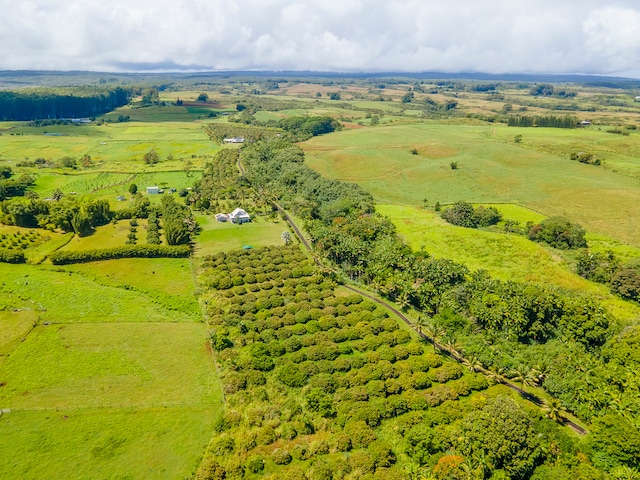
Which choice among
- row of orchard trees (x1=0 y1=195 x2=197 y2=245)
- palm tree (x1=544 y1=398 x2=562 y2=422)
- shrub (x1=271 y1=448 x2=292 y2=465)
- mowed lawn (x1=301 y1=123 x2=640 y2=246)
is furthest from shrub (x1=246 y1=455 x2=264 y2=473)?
mowed lawn (x1=301 y1=123 x2=640 y2=246)

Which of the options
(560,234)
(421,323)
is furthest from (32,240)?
(560,234)

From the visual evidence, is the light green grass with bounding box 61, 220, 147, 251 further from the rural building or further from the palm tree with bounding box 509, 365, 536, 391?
the palm tree with bounding box 509, 365, 536, 391

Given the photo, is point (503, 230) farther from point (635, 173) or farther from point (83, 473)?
point (83, 473)

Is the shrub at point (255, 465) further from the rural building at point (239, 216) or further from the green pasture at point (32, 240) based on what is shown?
the rural building at point (239, 216)

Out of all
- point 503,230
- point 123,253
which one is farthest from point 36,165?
point 503,230

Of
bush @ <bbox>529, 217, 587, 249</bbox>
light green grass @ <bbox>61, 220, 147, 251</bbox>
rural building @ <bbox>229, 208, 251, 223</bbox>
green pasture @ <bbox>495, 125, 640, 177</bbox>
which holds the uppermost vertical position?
green pasture @ <bbox>495, 125, 640, 177</bbox>

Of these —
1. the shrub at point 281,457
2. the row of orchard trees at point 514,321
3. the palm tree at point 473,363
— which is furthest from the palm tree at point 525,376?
the shrub at point 281,457

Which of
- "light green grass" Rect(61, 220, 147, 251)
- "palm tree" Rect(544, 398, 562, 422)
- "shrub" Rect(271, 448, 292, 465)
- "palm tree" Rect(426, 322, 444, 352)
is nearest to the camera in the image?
"shrub" Rect(271, 448, 292, 465)
